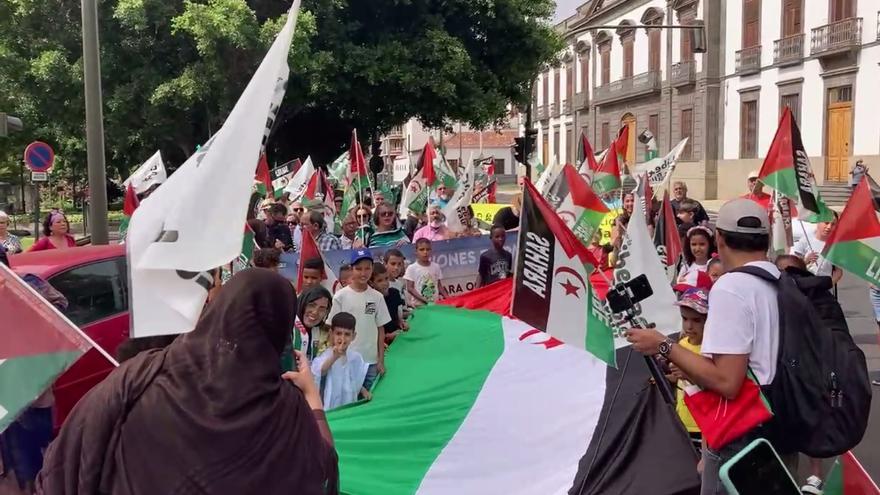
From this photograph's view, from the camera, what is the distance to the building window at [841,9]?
1110 inches

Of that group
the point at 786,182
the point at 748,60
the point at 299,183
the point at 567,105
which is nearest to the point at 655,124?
the point at 748,60

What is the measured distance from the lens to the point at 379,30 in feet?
70.0

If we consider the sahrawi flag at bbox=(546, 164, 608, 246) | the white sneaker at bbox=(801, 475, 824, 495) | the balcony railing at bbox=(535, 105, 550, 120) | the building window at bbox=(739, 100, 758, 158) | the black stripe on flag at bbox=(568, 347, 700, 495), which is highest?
the balcony railing at bbox=(535, 105, 550, 120)

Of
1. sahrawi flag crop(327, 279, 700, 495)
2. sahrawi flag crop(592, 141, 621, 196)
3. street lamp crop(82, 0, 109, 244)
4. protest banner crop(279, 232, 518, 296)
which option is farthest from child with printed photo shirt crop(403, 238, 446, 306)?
street lamp crop(82, 0, 109, 244)

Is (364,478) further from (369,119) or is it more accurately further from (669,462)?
(369,119)

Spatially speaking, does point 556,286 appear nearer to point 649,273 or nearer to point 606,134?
point 649,273

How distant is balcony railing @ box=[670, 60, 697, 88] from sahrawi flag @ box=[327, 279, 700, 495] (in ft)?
114

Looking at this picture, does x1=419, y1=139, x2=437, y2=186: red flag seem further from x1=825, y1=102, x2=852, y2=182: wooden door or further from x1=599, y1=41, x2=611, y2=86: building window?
x1=599, y1=41, x2=611, y2=86: building window

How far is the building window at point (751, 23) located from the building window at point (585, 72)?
18205 millimetres

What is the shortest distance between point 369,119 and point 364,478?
64.2 feet

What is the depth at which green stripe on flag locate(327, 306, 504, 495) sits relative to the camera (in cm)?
444

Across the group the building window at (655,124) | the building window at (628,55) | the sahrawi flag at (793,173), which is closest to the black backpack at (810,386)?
the sahrawi flag at (793,173)

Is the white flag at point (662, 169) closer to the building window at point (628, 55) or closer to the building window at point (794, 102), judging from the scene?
the building window at point (794, 102)

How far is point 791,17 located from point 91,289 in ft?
101
